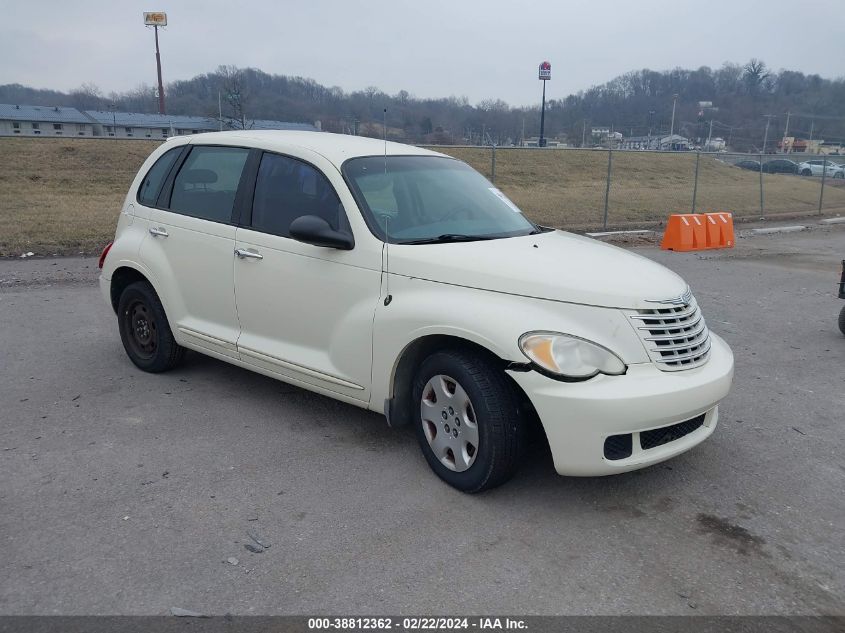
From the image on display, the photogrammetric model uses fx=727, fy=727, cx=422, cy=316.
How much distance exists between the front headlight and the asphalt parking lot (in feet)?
2.57

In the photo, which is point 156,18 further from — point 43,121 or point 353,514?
point 353,514

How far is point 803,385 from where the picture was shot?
5.86 metres

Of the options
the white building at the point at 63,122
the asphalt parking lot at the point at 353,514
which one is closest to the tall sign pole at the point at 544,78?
the asphalt parking lot at the point at 353,514

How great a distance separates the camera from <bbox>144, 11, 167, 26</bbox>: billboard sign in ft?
260

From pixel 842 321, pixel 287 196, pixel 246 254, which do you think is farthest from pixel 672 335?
pixel 842 321

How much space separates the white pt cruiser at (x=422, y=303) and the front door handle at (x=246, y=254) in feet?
0.04

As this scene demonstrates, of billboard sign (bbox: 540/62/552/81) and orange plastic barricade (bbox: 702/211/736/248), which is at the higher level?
billboard sign (bbox: 540/62/552/81)

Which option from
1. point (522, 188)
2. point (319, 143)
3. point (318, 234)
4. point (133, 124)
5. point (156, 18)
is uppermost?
point (156, 18)

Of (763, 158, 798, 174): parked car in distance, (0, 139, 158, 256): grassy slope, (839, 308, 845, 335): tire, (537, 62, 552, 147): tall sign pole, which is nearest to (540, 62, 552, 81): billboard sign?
(537, 62, 552, 147): tall sign pole

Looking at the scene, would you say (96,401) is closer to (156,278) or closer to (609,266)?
(156,278)

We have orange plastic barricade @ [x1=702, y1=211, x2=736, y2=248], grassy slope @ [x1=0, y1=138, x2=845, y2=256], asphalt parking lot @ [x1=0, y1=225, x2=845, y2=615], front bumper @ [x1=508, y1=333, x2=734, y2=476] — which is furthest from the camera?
grassy slope @ [x1=0, y1=138, x2=845, y2=256]

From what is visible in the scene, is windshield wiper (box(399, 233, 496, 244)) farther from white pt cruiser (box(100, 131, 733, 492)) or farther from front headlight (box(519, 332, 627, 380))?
front headlight (box(519, 332, 627, 380))

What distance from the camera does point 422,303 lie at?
12.9 ft

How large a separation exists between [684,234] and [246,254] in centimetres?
1122
